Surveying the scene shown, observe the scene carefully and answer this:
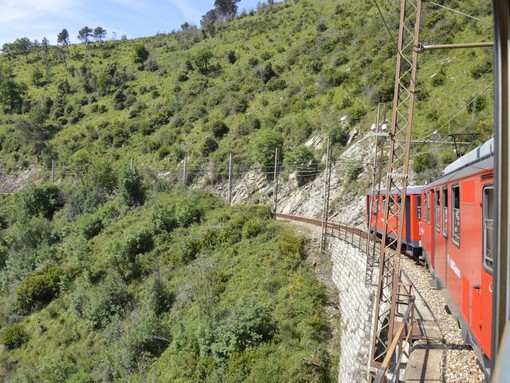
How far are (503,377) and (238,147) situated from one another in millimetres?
46431

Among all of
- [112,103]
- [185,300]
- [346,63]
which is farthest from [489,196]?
[112,103]

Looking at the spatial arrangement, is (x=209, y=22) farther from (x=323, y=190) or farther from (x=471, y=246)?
(x=471, y=246)

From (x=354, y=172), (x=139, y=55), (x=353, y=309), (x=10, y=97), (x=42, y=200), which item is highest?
(x=139, y=55)

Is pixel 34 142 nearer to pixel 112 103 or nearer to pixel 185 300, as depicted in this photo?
pixel 112 103

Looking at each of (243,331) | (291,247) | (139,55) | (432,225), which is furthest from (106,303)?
(139,55)

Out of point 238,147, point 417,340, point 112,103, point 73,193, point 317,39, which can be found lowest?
point 417,340

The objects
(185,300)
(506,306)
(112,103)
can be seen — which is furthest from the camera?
(112,103)

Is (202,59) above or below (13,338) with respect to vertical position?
above

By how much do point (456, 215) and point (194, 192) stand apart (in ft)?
86.2

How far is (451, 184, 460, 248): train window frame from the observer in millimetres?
7613

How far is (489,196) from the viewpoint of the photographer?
546cm

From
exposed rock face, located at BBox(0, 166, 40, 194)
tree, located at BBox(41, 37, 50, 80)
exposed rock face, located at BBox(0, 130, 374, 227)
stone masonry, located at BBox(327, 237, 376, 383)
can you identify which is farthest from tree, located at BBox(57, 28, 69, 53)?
stone masonry, located at BBox(327, 237, 376, 383)

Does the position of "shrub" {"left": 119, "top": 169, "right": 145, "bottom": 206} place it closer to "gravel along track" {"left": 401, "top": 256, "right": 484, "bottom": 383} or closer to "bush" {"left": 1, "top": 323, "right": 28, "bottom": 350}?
"bush" {"left": 1, "top": 323, "right": 28, "bottom": 350}

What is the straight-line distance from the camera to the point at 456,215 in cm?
784
